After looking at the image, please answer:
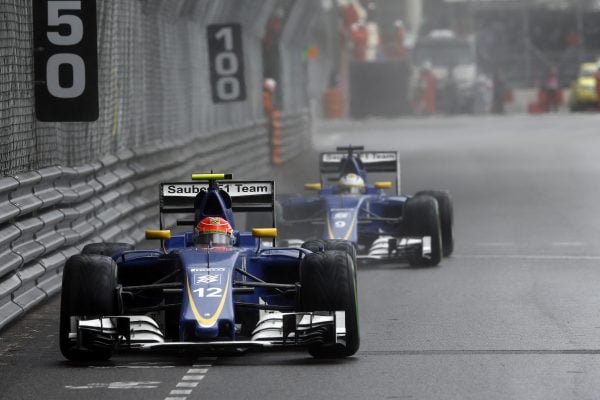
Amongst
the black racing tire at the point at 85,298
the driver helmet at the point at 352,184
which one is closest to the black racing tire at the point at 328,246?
the black racing tire at the point at 85,298

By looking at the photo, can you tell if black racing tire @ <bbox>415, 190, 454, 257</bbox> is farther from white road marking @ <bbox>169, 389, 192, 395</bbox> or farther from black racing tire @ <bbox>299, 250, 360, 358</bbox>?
white road marking @ <bbox>169, 389, 192, 395</bbox>

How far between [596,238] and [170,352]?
9186 mm

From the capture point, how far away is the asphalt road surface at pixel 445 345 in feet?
30.8

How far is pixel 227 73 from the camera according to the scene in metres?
24.7

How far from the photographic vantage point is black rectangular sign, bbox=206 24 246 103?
24.7 meters

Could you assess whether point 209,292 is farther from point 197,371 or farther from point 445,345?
point 445,345

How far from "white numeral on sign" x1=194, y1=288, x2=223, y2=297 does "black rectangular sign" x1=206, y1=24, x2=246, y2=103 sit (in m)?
14.3

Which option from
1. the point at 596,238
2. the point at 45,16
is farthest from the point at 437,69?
the point at 45,16

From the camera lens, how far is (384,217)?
16.8 metres

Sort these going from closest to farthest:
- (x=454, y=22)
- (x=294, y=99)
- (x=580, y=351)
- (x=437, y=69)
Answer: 1. (x=580, y=351)
2. (x=294, y=99)
3. (x=437, y=69)
4. (x=454, y=22)

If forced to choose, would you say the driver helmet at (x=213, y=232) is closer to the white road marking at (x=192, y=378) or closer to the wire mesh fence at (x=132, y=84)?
the white road marking at (x=192, y=378)

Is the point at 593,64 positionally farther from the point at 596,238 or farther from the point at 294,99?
the point at 596,238

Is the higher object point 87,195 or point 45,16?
point 45,16

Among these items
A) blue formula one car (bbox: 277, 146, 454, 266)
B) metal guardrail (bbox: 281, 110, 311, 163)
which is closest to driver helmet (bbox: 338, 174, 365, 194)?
blue formula one car (bbox: 277, 146, 454, 266)
